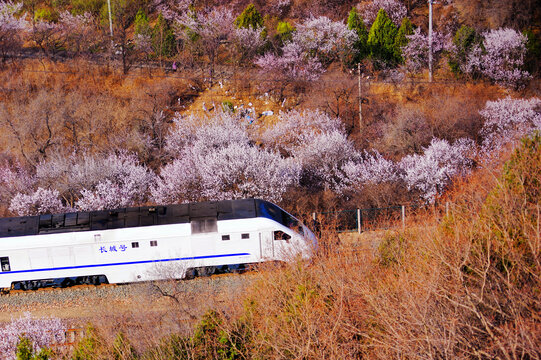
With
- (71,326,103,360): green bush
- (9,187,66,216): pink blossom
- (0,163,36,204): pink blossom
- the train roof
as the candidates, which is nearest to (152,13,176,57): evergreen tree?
(0,163,36,204): pink blossom

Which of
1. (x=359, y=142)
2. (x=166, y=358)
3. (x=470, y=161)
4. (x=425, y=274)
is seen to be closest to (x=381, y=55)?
(x=359, y=142)

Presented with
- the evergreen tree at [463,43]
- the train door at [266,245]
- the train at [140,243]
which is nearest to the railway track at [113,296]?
the train at [140,243]

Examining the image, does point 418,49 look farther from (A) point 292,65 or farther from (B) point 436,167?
(B) point 436,167

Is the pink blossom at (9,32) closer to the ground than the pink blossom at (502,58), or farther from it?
farther from it

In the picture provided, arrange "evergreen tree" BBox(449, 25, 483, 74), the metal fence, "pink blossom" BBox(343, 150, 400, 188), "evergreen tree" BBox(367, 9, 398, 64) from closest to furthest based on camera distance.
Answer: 1. the metal fence
2. "pink blossom" BBox(343, 150, 400, 188)
3. "evergreen tree" BBox(449, 25, 483, 74)
4. "evergreen tree" BBox(367, 9, 398, 64)

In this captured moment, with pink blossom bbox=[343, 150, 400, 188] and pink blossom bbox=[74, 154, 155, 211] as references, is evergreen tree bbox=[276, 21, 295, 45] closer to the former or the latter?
pink blossom bbox=[343, 150, 400, 188]

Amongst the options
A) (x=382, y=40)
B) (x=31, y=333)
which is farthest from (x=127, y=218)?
(x=382, y=40)

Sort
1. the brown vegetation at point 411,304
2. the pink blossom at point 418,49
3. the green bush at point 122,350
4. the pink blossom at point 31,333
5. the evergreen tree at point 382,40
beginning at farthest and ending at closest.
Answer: the evergreen tree at point 382,40
the pink blossom at point 418,49
the pink blossom at point 31,333
the green bush at point 122,350
the brown vegetation at point 411,304

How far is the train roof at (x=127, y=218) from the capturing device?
54.1 feet

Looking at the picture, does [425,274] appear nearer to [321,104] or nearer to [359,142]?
[359,142]

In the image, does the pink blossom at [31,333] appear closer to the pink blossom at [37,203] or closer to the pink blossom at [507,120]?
the pink blossom at [37,203]

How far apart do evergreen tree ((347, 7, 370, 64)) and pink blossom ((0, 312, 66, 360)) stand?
29336 mm

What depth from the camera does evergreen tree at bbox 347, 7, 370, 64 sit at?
37.6m

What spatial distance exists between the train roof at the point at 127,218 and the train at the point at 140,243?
0.03 metres
